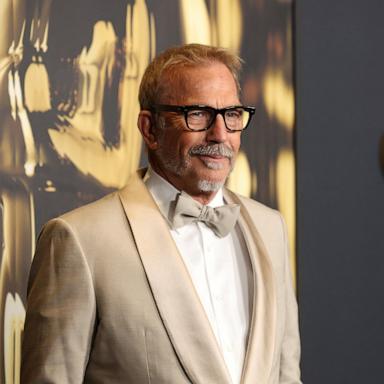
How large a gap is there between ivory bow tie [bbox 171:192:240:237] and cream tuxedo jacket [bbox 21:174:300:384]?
54 millimetres

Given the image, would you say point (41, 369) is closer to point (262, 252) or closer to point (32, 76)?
point (262, 252)

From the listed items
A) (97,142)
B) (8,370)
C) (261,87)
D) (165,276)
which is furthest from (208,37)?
(165,276)

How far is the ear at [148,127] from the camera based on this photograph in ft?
7.58

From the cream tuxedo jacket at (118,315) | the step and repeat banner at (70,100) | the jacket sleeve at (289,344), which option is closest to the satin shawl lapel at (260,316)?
the cream tuxedo jacket at (118,315)

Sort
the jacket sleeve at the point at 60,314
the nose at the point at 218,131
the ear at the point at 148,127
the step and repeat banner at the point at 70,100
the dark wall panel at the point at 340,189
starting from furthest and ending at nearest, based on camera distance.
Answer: the dark wall panel at the point at 340,189
the step and repeat banner at the point at 70,100
the ear at the point at 148,127
the nose at the point at 218,131
the jacket sleeve at the point at 60,314

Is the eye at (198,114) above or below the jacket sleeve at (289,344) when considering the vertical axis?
above

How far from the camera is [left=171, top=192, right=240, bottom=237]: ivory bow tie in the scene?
7.27ft

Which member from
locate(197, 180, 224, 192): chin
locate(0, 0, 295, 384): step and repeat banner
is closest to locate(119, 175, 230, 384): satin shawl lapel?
locate(197, 180, 224, 192): chin

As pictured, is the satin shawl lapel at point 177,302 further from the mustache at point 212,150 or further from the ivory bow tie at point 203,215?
the mustache at point 212,150

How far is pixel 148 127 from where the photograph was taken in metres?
2.32

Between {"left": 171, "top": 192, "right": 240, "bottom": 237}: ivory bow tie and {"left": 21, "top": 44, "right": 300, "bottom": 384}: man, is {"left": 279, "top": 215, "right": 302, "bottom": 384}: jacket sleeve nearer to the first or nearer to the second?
{"left": 21, "top": 44, "right": 300, "bottom": 384}: man

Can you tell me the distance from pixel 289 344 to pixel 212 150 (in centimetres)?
49

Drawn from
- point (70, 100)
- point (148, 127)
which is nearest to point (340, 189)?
point (70, 100)

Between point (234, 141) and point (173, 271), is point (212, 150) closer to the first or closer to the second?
point (234, 141)
